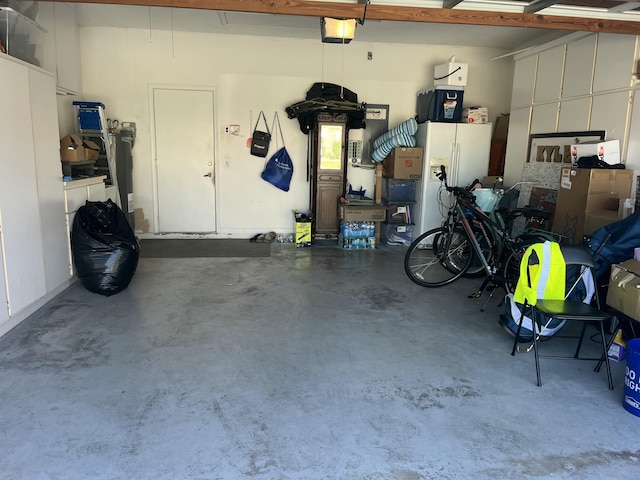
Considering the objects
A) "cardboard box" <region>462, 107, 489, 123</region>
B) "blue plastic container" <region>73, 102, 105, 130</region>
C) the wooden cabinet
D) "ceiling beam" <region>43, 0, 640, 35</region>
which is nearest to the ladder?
"blue plastic container" <region>73, 102, 105, 130</region>

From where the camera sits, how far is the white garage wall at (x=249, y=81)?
244 inches

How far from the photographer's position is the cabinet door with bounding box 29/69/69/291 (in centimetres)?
367

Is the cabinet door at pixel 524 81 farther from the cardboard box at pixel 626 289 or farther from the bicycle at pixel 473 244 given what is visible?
the cardboard box at pixel 626 289

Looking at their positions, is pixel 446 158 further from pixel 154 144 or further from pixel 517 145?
pixel 154 144

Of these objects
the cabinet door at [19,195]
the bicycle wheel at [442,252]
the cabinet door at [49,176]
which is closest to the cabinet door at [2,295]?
the cabinet door at [19,195]

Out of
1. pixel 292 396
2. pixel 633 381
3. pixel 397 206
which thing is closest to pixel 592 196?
pixel 633 381

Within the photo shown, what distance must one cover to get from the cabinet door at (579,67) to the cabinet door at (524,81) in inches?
22.2

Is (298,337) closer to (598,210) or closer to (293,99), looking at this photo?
(598,210)

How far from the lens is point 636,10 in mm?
3527

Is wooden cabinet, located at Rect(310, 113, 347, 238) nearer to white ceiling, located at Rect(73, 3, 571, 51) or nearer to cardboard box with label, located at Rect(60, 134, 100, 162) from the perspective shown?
white ceiling, located at Rect(73, 3, 571, 51)

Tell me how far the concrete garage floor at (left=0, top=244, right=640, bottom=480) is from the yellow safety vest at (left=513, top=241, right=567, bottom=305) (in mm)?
485

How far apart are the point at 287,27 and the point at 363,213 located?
264 cm

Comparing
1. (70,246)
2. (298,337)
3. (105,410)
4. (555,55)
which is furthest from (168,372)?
(555,55)

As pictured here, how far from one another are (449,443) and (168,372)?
1.68 m
